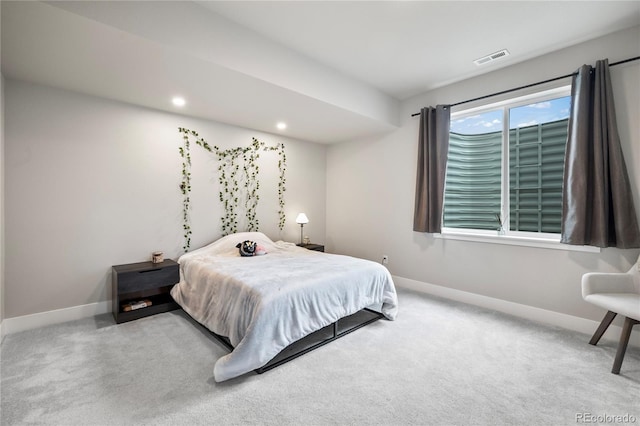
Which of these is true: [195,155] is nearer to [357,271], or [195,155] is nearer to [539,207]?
[357,271]

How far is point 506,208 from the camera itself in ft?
10.7

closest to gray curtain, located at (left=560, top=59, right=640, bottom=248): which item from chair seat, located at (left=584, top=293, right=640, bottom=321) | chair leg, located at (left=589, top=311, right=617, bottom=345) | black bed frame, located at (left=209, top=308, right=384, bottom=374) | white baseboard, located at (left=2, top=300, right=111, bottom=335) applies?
chair seat, located at (left=584, top=293, right=640, bottom=321)

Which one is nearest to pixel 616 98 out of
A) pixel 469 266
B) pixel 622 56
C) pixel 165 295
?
pixel 622 56

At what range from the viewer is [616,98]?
2.53 meters

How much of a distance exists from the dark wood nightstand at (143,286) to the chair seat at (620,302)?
3.89 metres

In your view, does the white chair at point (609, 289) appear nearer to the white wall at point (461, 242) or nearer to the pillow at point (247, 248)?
the white wall at point (461, 242)

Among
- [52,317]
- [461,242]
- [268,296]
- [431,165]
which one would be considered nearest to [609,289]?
[461,242]

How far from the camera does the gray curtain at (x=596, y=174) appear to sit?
7.93 ft

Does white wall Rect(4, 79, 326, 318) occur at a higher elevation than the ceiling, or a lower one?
lower

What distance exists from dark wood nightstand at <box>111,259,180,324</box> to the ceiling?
1829 millimetres

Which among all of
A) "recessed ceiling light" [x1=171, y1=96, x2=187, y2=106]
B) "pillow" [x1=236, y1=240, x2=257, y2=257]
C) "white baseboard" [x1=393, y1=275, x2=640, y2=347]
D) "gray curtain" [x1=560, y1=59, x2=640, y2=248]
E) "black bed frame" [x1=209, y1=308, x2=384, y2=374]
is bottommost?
"black bed frame" [x1=209, y1=308, x2=384, y2=374]

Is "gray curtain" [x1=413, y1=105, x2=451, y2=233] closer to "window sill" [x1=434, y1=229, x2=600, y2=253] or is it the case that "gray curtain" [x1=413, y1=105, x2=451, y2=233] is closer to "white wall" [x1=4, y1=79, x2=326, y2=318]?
"window sill" [x1=434, y1=229, x2=600, y2=253]
